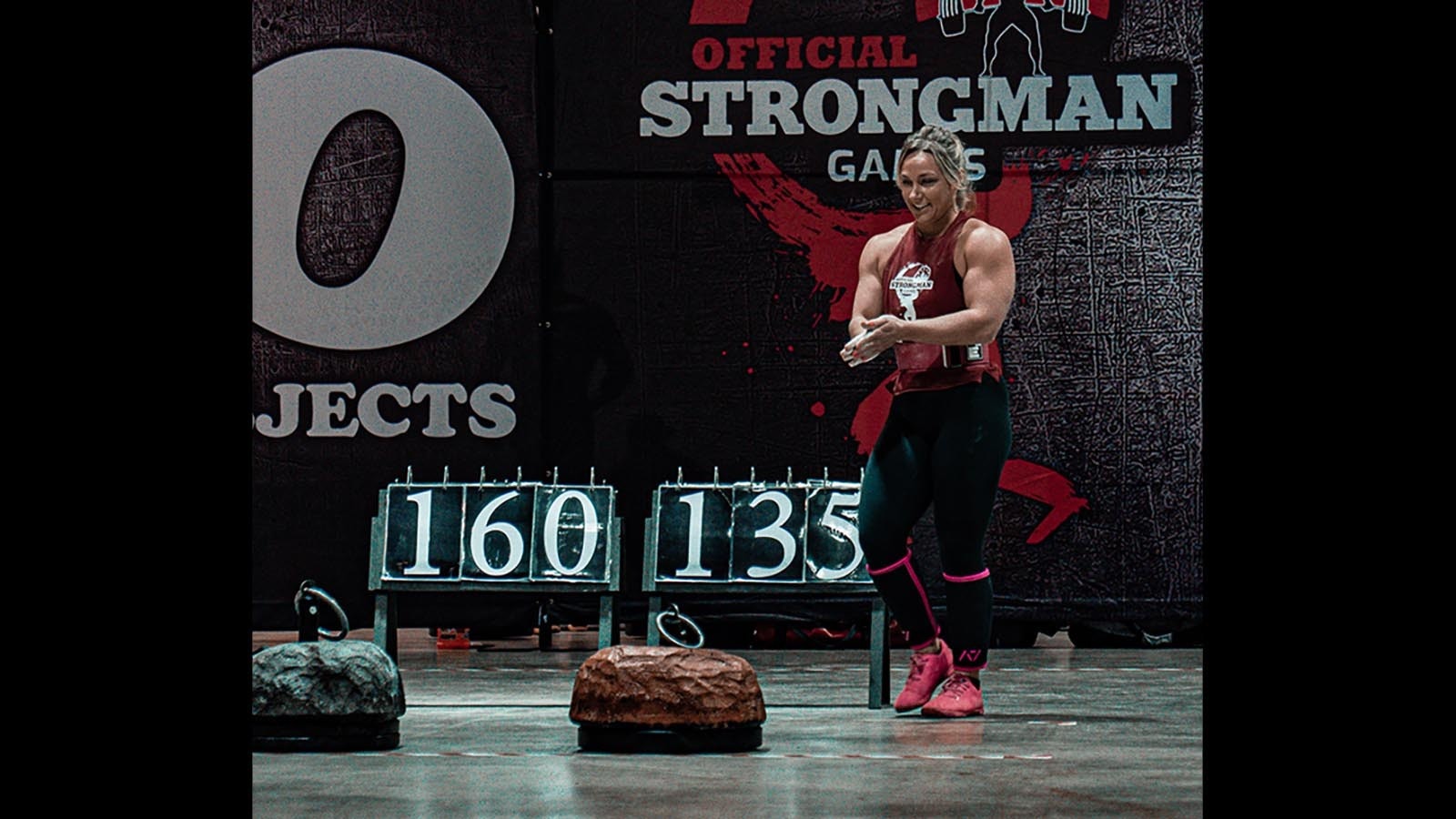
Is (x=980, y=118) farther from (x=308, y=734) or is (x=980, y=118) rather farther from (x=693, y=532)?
(x=308, y=734)

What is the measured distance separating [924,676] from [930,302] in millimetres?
988

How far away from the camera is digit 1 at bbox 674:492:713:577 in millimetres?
5594

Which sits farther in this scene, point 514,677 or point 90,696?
point 514,677

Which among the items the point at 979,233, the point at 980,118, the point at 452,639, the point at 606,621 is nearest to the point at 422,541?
the point at 606,621

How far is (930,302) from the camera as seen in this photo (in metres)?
4.99

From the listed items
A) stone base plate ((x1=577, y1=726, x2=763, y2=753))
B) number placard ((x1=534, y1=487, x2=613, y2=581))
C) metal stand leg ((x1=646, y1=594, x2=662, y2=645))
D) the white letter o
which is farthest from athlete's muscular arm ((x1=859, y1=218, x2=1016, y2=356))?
the white letter o

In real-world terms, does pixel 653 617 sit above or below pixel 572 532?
below

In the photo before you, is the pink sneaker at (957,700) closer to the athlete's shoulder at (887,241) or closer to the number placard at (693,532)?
the number placard at (693,532)

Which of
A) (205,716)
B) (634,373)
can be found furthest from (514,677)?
(205,716)

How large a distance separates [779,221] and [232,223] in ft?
18.6

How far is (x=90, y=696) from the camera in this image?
1.53 metres

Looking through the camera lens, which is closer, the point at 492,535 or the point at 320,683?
the point at 320,683

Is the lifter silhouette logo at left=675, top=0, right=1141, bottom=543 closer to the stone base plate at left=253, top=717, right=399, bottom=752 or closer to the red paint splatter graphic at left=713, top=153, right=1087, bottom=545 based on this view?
the red paint splatter graphic at left=713, top=153, right=1087, bottom=545
